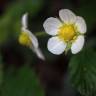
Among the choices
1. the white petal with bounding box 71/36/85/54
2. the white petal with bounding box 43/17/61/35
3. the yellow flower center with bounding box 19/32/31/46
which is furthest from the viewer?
the yellow flower center with bounding box 19/32/31/46

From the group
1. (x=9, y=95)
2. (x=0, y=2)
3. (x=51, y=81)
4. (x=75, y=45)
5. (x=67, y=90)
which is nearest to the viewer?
(x=75, y=45)

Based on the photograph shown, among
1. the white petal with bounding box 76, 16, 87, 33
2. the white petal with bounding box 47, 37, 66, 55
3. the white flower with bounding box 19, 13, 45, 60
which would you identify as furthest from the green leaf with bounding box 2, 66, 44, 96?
the white petal with bounding box 76, 16, 87, 33

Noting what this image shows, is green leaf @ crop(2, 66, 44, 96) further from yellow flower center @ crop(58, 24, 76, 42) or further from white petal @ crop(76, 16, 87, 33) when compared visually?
white petal @ crop(76, 16, 87, 33)

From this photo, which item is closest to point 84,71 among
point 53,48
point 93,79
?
point 93,79

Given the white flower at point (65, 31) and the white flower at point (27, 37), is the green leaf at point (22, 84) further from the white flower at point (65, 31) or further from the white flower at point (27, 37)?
the white flower at point (65, 31)

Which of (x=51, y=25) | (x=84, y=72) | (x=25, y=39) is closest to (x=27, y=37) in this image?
(x=25, y=39)

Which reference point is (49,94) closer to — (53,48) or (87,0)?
(87,0)
